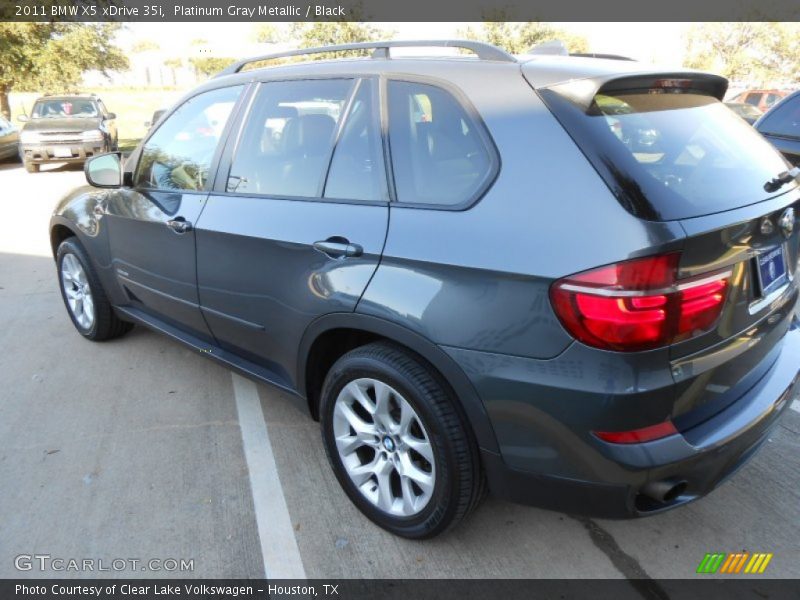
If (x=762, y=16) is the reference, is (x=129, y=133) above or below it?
below

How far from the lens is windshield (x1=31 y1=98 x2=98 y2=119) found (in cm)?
1479

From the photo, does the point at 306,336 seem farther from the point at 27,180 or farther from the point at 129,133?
the point at 129,133

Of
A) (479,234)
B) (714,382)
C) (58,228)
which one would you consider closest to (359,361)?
→ (479,234)

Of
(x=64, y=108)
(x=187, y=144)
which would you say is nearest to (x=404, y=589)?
(x=187, y=144)

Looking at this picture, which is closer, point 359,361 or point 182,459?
point 359,361

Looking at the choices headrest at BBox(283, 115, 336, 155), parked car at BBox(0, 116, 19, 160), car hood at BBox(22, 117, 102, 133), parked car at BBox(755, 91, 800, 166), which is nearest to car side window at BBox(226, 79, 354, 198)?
headrest at BBox(283, 115, 336, 155)

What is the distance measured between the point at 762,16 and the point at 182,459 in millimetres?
36084

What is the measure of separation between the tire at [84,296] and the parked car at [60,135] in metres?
11.2

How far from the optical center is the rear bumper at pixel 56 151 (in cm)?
1398

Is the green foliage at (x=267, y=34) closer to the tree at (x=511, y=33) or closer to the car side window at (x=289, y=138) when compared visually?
the tree at (x=511, y=33)

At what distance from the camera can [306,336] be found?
2.50m

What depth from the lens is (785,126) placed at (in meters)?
5.47

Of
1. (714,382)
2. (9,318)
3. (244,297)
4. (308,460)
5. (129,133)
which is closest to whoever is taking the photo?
(714,382)

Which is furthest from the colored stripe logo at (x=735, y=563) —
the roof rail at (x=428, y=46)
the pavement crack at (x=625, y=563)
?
the roof rail at (x=428, y=46)
